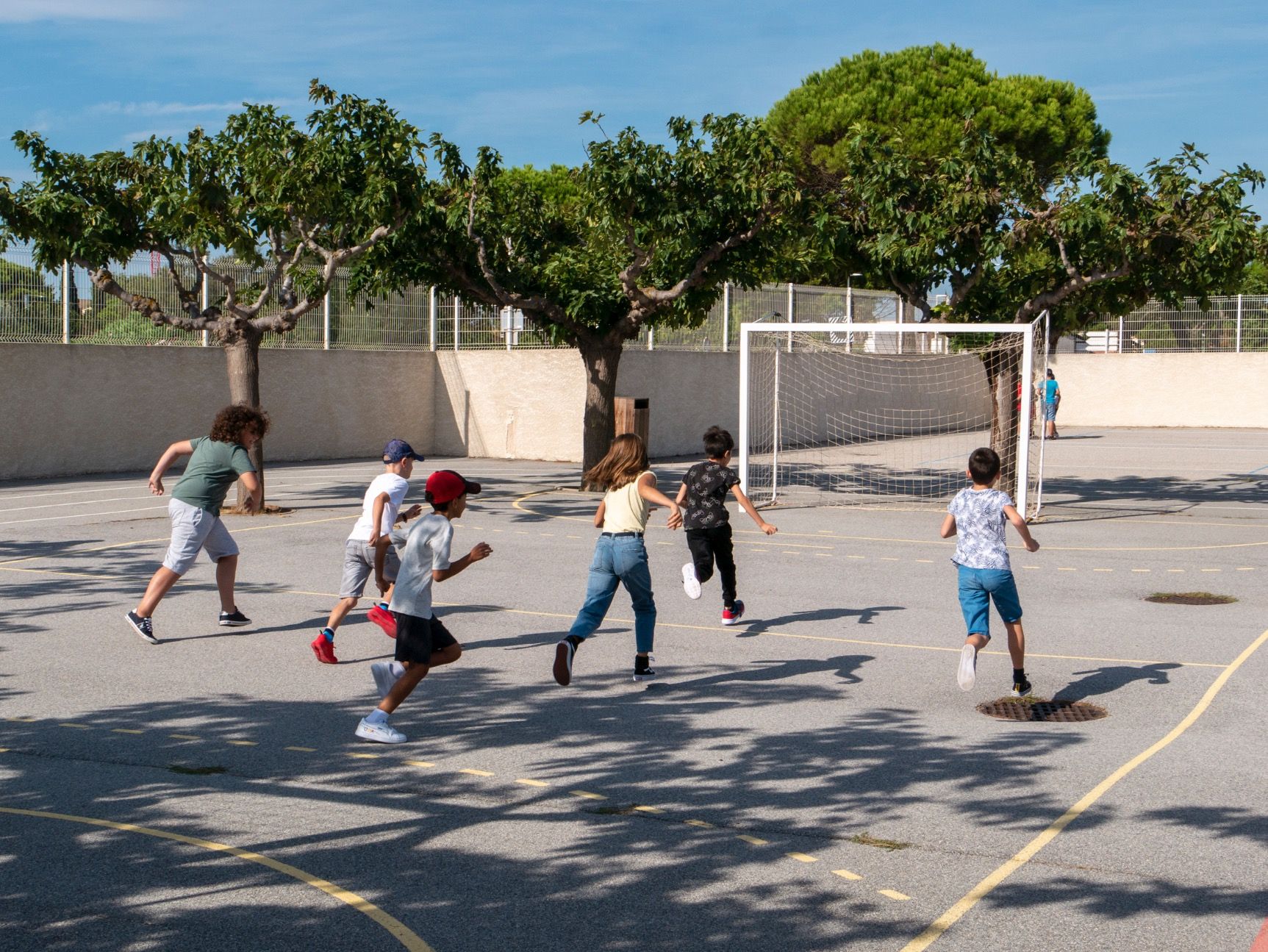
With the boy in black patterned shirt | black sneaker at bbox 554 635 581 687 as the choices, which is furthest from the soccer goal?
black sneaker at bbox 554 635 581 687

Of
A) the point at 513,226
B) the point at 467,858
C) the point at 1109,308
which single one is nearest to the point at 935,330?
the point at 1109,308

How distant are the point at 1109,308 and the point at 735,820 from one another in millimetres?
16424

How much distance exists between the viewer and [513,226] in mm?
21359

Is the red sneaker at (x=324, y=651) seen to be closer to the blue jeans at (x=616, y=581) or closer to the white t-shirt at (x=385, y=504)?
the white t-shirt at (x=385, y=504)

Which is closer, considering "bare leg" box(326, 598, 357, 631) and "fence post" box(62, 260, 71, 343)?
"bare leg" box(326, 598, 357, 631)

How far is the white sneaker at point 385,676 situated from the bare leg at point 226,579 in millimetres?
3360

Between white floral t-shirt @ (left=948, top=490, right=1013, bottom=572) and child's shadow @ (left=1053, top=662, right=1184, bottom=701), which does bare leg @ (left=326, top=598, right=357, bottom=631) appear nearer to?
white floral t-shirt @ (left=948, top=490, right=1013, bottom=572)

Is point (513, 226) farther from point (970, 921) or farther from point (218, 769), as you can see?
point (970, 921)

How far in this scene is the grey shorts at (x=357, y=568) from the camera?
977 cm

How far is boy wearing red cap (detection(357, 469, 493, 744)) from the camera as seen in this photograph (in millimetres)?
7512

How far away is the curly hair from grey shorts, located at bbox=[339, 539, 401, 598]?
4.38 ft

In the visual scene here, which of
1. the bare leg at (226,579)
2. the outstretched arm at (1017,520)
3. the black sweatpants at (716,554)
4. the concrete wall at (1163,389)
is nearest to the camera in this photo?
the outstretched arm at (1017,520)

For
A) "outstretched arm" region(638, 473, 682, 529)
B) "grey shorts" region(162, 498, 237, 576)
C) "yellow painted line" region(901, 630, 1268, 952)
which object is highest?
"outstretched arm" region(638, 473, 682, 529)

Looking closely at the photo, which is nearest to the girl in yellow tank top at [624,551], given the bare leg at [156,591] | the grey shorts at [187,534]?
the grey shorts at [187,534]
